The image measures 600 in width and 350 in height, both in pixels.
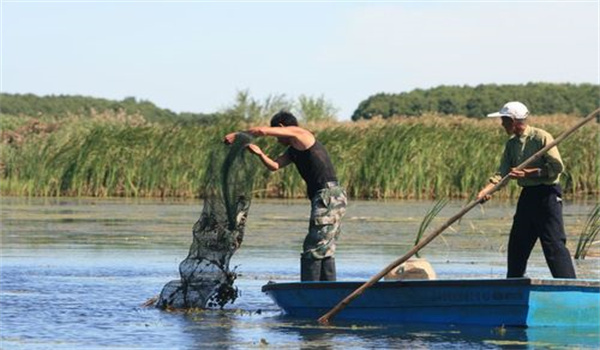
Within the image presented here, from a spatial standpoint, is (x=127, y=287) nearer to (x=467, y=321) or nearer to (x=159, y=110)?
(x=467, y=321)

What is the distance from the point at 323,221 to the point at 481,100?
58.6 metres

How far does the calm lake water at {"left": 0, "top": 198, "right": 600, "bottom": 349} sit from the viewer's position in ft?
36.3

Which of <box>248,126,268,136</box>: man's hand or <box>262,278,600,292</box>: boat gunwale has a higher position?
<box>248,126,268,136</box>: man's hand

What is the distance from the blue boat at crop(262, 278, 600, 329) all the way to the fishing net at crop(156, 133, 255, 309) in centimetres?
90

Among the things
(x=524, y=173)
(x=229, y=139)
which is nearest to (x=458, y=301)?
(x=524, y=173)

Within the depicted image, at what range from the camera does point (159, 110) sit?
2788 inches

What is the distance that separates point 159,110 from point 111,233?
49919mm

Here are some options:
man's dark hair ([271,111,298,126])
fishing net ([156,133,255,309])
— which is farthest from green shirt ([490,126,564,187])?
fishing net ([156,133,255,309])

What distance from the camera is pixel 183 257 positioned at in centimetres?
1769

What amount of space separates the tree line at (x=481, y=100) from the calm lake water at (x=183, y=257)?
133 feet

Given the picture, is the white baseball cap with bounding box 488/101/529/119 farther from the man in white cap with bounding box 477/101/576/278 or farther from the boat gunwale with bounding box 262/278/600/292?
the boat gunwale with bounding box 262/278/600/292

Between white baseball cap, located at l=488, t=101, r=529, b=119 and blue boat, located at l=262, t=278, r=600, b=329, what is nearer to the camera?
blue boat, located at l=262, t=278, r=600, b=329

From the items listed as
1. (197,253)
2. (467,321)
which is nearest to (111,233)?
(197,253)

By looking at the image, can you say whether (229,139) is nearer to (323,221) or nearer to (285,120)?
(285,120)
